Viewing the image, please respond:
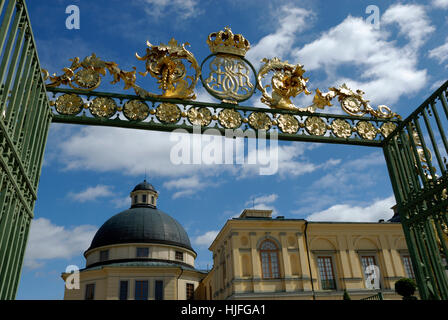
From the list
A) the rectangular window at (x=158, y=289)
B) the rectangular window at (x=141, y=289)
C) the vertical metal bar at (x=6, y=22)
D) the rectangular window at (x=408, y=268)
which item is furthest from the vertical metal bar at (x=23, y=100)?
the rectangular window at (x=158, y=289)

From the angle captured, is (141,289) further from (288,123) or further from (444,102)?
(444,102)

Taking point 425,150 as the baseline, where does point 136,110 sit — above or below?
above

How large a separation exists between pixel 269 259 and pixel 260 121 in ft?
77.9

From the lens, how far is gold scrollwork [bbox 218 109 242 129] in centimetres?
743

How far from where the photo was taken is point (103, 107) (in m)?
7.01

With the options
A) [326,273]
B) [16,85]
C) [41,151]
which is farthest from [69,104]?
[326,273]

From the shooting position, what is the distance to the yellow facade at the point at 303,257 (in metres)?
28.8

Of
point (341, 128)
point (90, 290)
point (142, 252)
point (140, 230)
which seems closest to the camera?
point (341, 128)

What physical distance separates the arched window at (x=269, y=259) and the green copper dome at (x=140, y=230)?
16.1 meters

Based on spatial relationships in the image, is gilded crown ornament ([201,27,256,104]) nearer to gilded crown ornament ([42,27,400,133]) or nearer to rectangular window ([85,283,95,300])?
gilded crown ornament ([42,27,400,133])

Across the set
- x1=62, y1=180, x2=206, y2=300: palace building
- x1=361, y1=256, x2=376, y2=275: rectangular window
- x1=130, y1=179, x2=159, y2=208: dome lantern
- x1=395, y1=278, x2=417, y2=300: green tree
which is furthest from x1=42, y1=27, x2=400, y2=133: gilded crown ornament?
x1=130, y1=179, x2=159, y2=208: dome lantern

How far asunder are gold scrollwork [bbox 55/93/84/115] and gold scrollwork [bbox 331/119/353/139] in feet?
16.3

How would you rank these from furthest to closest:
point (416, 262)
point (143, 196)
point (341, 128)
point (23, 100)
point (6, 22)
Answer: point (143, 196) → point (341, 128) → point (416, 262) → point (23, 100) → point (6, 22)

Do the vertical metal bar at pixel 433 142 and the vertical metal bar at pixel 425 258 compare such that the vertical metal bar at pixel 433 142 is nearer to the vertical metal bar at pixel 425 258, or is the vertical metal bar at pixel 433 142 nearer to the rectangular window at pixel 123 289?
the vertical metal bar at pixel 425 258
